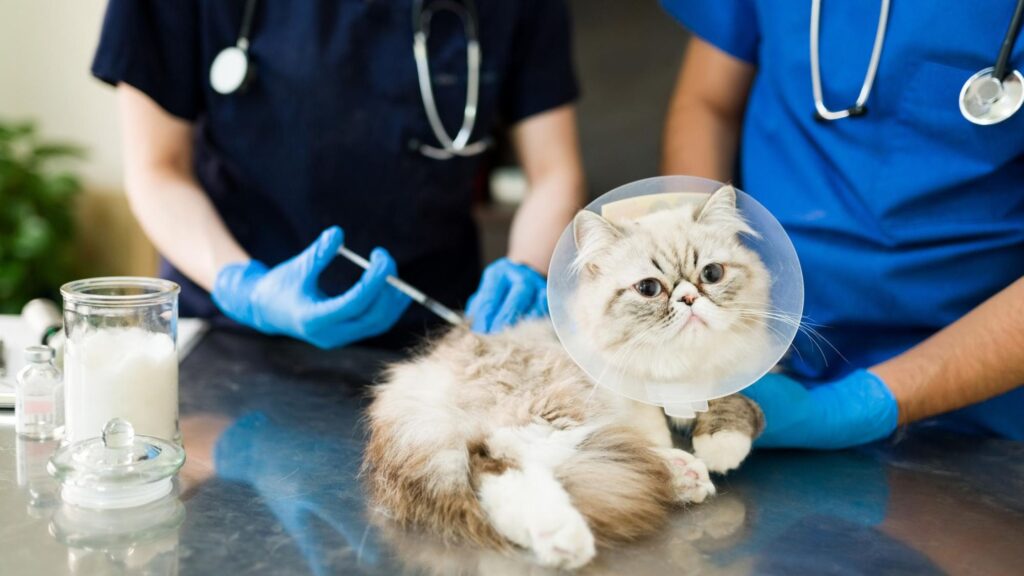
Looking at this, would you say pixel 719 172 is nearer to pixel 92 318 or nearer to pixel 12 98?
pixel 92 318

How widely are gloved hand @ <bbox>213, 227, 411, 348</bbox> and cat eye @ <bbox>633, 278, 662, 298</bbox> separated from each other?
0.50m

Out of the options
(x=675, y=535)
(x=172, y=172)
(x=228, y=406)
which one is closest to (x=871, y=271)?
(x=675, y=535)

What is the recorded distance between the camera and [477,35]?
1758 millimetres

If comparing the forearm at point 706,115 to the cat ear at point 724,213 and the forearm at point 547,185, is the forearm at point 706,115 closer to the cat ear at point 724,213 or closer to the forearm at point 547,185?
the forearm at point 547,185

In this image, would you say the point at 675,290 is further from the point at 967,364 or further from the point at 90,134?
the point at 90,134

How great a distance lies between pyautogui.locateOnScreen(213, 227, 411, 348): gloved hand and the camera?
1.36 metres

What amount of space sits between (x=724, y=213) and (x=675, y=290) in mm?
109

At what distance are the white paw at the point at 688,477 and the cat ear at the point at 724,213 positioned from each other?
287mm

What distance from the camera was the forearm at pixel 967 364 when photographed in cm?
126

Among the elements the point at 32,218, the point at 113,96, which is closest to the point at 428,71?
the point at 32,218

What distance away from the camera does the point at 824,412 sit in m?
1.23

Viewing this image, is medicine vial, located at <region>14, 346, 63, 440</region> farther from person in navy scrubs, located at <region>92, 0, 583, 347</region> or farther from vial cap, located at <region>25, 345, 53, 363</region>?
person in navy scrubs, located at <region>92, 0, 583, 347</region>

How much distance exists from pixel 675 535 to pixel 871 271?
26.8 inches

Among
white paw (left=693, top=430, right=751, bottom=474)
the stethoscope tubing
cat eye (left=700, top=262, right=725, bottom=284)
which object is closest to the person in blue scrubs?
white paw (left=693, top=430, right=751, bottom=474)
